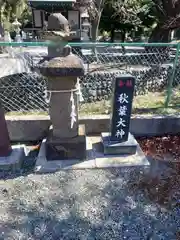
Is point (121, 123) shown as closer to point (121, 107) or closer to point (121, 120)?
point (121, 120)

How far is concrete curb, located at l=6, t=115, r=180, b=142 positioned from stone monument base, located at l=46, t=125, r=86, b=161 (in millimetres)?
533

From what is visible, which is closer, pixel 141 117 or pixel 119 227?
pixel 119 227

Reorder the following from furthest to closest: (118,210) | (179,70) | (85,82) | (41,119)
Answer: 1. (179,70)
2. (85,82)
3. (41,119)
4. (118,210)

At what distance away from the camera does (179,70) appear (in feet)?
20.0

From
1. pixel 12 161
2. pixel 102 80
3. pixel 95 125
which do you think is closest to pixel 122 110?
pixel 95 125

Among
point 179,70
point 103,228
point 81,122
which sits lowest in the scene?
point 103,228

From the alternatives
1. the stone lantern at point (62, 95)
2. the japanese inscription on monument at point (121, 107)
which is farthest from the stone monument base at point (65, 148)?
the japanese inscription on monument at point (121, 107)

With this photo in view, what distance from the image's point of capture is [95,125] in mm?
3570

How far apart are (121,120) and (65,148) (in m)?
0.86

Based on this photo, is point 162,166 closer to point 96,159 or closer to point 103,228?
point 96,159

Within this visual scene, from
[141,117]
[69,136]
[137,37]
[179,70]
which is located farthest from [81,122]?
[137,37]

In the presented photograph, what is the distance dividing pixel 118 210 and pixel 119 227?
21 centimetres

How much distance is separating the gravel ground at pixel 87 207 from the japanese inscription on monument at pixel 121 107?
20.0 inches

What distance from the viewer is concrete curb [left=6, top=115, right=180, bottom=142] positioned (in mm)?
3434
